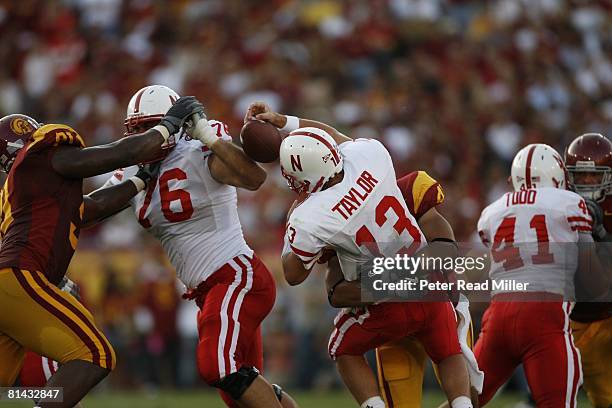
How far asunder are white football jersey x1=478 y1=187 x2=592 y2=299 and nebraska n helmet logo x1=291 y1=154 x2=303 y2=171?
134 centimetres

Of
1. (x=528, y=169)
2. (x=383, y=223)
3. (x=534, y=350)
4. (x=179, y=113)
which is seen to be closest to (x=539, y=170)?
(x=528, y=169)

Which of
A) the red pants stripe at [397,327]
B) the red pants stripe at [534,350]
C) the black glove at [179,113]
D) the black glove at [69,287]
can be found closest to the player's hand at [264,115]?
the black glove at [179,113]

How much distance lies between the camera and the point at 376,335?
563 centimetres

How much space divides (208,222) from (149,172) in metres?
0.44

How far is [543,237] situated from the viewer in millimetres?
5883

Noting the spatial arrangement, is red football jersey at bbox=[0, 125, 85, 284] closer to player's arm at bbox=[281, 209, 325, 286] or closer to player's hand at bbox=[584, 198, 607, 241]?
player's arm at bbox=[281, 209, 325, 286]

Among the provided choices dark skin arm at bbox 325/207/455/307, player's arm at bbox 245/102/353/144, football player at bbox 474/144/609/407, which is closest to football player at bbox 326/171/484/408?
dark skin arm at bbox 325/207/455/307

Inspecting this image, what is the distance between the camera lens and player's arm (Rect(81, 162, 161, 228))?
19.8 feet

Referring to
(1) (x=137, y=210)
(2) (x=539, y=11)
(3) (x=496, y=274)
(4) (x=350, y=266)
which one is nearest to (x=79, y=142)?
(1) (x=137, y=210)

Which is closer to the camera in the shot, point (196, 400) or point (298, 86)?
point (196, 400)

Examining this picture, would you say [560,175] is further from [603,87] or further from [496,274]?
[603,87]

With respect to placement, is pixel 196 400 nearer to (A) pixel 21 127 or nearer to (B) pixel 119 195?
(B) pixel 119 195

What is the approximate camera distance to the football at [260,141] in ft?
18.7

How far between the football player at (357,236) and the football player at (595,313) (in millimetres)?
1122
